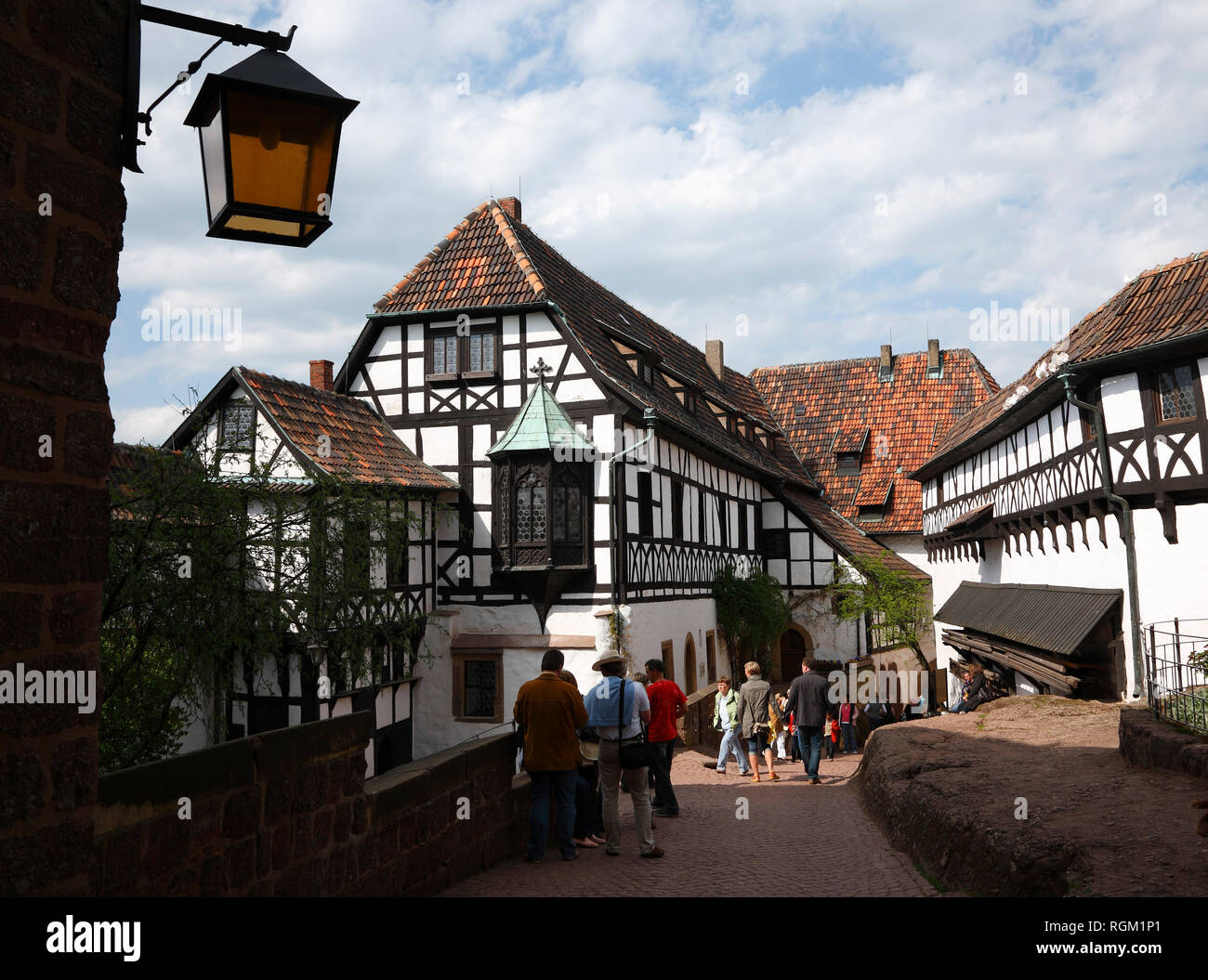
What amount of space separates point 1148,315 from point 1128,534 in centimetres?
347

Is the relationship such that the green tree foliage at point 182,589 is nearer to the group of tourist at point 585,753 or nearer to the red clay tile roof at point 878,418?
the group of tourist at point 585,753

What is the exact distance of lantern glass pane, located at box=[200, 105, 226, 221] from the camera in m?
3.62

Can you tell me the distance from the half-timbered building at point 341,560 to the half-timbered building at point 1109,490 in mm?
10948

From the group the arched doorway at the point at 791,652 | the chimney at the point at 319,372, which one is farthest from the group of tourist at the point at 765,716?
the arched doorway at the point at 791,652

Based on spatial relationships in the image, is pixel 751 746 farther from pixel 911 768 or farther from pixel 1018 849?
pixel 1018 849

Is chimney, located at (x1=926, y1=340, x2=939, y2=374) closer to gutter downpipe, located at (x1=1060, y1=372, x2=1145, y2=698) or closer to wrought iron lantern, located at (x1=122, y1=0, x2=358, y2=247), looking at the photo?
gutter downpipe, located at (x1=1060, y1=372, x2=1145, y2=698)

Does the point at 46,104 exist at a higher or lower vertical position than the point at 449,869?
higher

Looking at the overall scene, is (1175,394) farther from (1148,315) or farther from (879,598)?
(879,598)

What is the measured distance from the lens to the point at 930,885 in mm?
7434

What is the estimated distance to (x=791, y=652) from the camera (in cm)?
3164

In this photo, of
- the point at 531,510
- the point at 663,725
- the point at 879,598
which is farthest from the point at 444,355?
the point at 879,598

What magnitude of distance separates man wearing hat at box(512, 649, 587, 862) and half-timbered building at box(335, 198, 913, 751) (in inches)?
382
